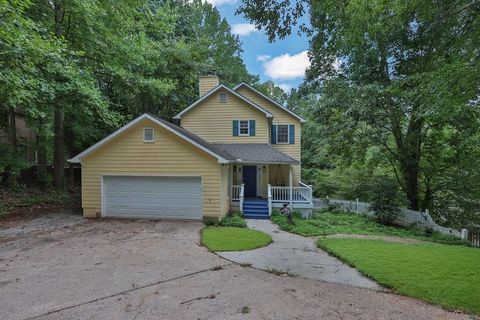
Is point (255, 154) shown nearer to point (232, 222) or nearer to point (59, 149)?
point (232, 222)

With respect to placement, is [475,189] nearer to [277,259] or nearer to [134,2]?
[277,259]

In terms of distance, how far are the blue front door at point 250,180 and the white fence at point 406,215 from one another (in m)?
4.61

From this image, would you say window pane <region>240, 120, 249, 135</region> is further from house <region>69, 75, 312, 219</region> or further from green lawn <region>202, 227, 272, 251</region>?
green lawn <region>202, 227, 272, 251</region>

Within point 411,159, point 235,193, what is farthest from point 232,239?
point 411,159

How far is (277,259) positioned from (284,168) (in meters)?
10.2

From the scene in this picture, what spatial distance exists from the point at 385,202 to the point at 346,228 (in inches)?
145

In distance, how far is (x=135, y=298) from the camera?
488cm

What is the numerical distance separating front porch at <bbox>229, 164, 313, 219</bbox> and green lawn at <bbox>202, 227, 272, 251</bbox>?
10.7 ft

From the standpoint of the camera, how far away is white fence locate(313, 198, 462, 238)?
41.5 ft

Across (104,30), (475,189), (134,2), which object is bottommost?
(475,189)

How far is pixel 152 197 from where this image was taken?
39.8ft

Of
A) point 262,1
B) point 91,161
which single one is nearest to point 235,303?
point 262,1

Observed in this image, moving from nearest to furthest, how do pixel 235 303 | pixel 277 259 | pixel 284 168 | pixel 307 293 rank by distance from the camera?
pixel 235 303 < pixel 307 293 < pixel 277 259 < pixel 284 168

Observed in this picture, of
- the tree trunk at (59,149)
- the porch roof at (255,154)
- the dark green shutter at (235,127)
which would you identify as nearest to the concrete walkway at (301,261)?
the porch roof at (255,154)
